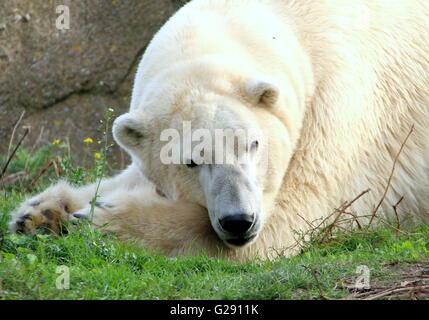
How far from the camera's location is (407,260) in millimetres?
3738

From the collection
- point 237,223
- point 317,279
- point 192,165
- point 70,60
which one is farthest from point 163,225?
point 70,60

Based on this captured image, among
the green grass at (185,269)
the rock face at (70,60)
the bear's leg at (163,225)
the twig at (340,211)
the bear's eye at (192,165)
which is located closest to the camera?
the green grass at (185,269)

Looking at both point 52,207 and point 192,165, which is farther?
point 52,207

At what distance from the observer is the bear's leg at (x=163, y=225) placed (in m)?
4.45

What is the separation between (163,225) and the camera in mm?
4492

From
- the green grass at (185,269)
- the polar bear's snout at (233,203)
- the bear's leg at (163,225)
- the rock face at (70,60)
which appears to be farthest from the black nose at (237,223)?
the rock face at (70,60)

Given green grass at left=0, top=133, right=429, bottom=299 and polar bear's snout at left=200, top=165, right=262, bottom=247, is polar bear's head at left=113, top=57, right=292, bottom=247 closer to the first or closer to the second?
polar bear's snout at left=200, top=165, right=262, bottom=247

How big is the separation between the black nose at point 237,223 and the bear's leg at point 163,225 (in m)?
0.43

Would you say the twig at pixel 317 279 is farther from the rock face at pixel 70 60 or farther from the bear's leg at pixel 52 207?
the rock face at pixel 70 60

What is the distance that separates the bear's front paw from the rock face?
12.0 feet

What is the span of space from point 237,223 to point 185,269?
376mm

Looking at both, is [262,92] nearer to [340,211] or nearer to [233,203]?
[233,203]

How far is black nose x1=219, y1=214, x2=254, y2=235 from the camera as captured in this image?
394 cm
